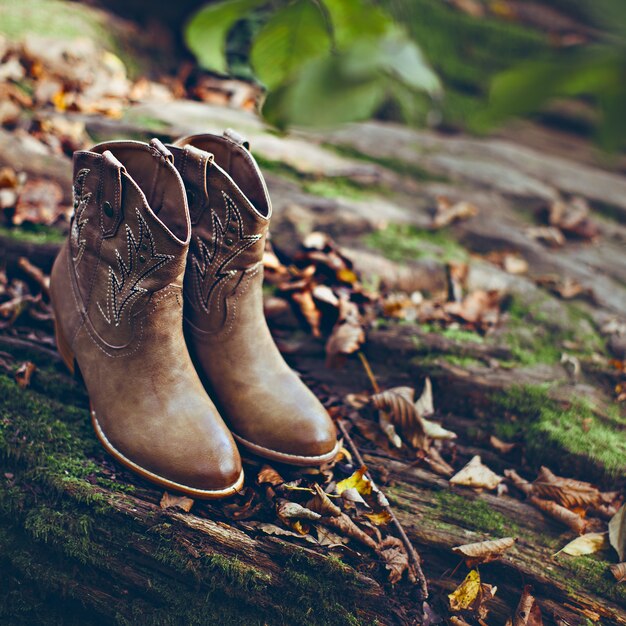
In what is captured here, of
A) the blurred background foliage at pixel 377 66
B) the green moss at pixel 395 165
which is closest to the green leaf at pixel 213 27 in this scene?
the blurred background foliage at pixel 377 66

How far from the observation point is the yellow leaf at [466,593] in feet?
4.50

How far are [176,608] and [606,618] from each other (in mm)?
996

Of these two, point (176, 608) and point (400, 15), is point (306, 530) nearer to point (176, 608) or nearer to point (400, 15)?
point (176, 608)

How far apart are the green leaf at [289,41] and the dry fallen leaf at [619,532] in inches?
59.8

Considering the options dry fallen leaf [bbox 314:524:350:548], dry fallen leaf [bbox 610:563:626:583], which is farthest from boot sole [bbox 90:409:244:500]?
dry fallen leaf [bbox 610:563:626:583]

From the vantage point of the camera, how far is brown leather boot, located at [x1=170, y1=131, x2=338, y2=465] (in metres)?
1.54

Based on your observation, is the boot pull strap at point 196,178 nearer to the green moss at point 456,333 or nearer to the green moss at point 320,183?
the green moss at point 456,333

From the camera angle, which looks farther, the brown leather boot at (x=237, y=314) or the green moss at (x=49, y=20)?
the green moss at (x=49, y=20)

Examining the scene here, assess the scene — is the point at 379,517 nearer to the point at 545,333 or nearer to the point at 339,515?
the point at 339,515

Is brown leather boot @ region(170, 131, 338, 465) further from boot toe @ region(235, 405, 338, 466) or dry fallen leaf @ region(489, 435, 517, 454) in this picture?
dry fallen leaf @ region(489, 435, 517, 454)

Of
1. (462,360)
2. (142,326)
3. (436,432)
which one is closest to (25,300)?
(142,326)

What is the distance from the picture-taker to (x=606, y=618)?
1387 millimetres

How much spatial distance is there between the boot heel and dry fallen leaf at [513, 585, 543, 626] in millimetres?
1307

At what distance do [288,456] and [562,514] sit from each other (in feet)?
2.49
